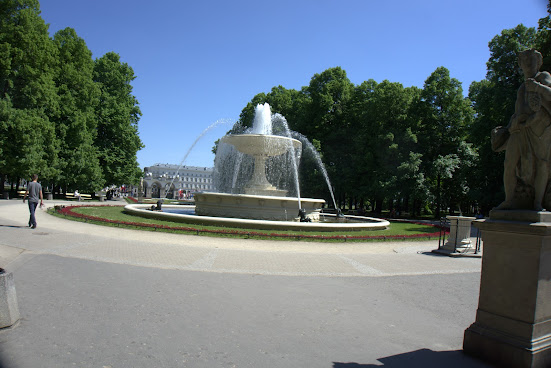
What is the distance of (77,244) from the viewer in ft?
34.6

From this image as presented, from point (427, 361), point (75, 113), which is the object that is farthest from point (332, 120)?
point (427, 361)

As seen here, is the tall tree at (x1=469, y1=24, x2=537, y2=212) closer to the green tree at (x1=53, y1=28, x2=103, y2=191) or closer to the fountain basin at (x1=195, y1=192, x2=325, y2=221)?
the fountain basin at (x1=195, y1=192, x2=325, y2=221)

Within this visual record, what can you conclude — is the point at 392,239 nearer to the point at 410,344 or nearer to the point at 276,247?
the point at 276,247

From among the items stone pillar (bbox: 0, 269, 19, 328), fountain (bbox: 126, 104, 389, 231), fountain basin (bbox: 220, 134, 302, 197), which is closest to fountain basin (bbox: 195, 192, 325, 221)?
fountain (bbox: 126, 104, 389, 231)

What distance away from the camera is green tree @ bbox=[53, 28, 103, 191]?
33750 millimetres

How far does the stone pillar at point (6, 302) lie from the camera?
4.32m

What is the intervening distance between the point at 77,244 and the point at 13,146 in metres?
23.3

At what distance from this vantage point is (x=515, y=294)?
13.1 ft

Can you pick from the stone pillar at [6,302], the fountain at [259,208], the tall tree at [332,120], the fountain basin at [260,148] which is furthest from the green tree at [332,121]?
the stone pillar at [6,302]

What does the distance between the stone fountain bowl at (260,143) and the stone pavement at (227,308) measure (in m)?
12.1

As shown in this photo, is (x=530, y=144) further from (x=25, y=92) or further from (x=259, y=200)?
(x=25, y=92)

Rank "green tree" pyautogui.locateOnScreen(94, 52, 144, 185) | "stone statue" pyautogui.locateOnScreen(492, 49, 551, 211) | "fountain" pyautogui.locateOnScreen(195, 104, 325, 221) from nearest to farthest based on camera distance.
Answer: "stone statue" pyautogui.locateOnScreen(492, 49, 551, 211) < "fountain" pyautogui.locateOnScreen(195, 104, 325, 221) < "green tree" pyautogui.locateOnScreen(94, 52, 144, 185)

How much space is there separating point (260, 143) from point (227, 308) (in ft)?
56.1

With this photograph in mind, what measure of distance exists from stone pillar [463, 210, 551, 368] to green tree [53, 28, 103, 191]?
35699 mm
